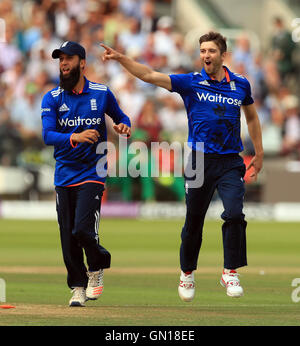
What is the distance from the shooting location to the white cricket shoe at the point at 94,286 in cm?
795

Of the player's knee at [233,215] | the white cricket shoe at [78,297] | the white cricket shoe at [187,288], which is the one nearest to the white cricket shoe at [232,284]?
the white cricket shoe at [187,288]

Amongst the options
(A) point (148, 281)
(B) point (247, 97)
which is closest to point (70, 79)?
(B) point (247, 97)

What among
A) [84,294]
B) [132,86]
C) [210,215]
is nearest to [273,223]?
[210,215]

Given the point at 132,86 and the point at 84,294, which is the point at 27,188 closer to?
the point at 132,86

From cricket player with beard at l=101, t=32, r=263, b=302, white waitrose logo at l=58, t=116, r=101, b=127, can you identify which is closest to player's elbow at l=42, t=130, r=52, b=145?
white waitrose logo at l=58, t=116, r=101, b=127

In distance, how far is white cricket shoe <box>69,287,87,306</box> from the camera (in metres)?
7.68

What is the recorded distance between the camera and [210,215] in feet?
67.3

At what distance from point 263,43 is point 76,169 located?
59.1 ft

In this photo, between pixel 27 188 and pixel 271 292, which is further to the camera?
pixel 27 188

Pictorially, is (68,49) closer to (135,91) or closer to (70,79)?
(70,79)

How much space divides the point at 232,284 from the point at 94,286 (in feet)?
3.66

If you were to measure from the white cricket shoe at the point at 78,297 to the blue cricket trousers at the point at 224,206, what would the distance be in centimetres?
89

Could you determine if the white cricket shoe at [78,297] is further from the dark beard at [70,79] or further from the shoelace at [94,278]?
the dark beard at [70,79]

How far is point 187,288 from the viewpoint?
319 inches
